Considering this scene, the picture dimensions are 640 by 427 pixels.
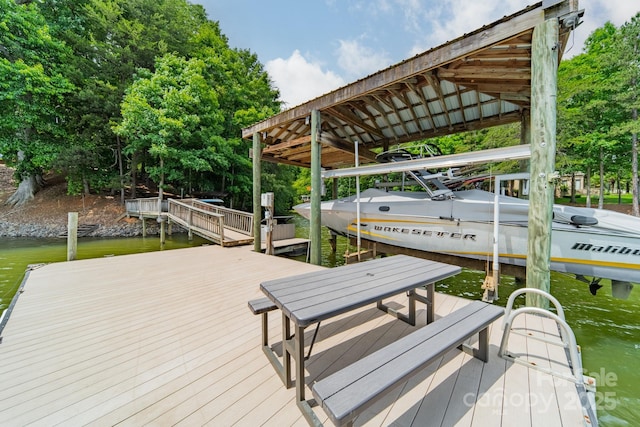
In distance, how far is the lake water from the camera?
2.48 m

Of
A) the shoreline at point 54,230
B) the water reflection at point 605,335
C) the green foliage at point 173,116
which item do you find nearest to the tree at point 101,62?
the green foliage at point 173,116

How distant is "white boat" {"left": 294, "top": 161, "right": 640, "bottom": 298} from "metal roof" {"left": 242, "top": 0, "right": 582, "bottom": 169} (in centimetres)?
186

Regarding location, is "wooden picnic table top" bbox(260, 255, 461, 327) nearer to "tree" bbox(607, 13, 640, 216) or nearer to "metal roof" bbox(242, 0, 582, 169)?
"metal roof" bbox(242, 0, 582, 169)

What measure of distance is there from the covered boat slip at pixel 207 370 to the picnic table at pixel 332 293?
23cm

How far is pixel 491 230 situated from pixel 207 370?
486 centimetres

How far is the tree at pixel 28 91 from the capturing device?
1258 cm

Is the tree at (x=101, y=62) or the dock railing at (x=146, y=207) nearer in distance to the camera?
the dock railing at (x=146, y=207)

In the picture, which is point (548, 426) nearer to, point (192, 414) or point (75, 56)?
point (192, 414)

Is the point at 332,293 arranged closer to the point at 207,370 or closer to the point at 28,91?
the point at 207,370

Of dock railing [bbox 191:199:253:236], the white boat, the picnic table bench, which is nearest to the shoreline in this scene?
dock railing [bbox 191:199:253:236]

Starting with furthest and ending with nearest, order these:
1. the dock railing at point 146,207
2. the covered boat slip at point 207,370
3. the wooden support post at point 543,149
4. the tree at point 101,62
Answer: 1. the tree at point 101,62
2. the dock railing at point 146,207
3. the wooden support post at point 543,149
4. the covered boat slip at point 207,370

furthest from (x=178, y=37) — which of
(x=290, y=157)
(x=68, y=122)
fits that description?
(x=290, y=157)

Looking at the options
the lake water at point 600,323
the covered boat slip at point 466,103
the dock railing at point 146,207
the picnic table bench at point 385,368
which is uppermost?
the covered boat slip at point 466,103

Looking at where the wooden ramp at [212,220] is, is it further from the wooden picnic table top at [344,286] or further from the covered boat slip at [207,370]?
the wooden picnic table top at [344,286]
